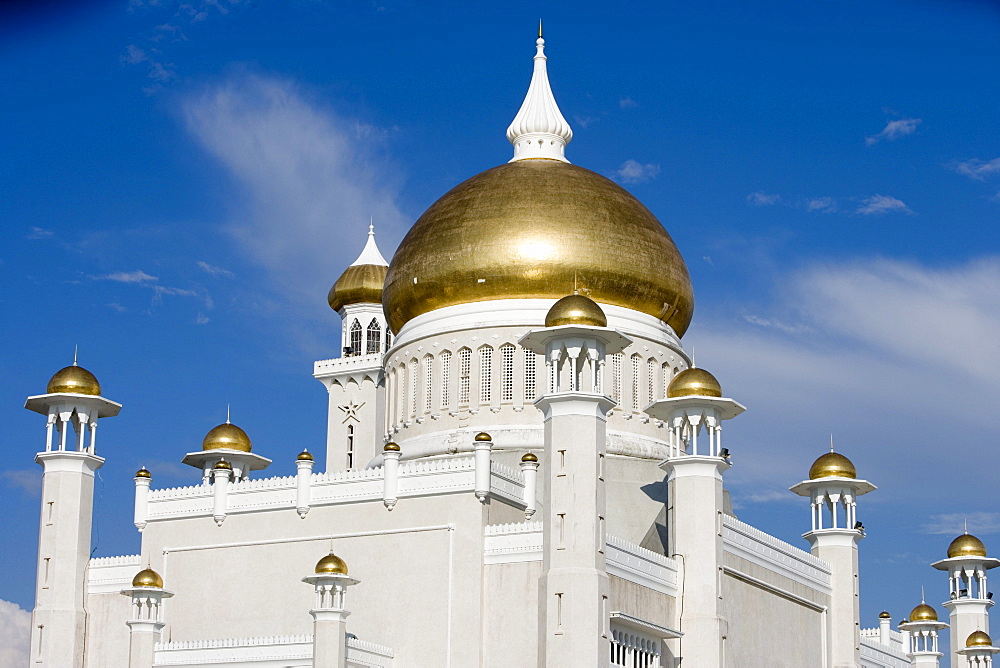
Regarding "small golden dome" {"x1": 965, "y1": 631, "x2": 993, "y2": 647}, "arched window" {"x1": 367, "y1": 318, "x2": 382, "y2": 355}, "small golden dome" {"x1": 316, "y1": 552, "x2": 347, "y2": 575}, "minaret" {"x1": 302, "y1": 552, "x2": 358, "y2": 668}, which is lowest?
"minaret" {"x1": 302, "y1": 552, "x2": 358, "y2": 668}

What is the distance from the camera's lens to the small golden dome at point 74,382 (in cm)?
3494

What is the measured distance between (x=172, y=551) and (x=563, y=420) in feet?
27.8

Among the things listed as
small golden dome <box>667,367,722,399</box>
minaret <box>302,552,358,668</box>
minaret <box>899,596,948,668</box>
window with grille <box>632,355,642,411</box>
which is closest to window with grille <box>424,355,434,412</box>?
window with grille <box>632,355,642,411</box>

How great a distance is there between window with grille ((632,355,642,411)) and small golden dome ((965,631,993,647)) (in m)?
9.21

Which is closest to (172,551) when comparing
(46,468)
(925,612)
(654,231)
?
(46,468)

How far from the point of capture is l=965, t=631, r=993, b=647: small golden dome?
39.9 m

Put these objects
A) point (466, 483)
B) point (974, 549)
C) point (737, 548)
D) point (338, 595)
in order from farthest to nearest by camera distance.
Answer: point (974, 549)
point (737, 548)
point (466, 483)
point (338, 595)

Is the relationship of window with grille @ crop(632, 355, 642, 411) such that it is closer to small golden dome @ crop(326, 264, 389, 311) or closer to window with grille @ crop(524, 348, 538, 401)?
window with grille @ crop(524, 348, 538, 401)

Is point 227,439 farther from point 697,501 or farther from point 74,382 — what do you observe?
point 697,501

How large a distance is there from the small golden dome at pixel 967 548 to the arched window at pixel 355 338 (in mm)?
13466

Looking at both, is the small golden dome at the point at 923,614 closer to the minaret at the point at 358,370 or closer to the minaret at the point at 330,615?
the minaret at the point at 358,370

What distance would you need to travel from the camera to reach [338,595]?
29.7 m

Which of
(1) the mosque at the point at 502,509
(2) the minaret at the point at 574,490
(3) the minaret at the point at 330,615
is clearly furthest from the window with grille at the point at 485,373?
(3) the minaret at the point at 330,615

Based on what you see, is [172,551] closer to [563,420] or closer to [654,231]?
[563,420]
